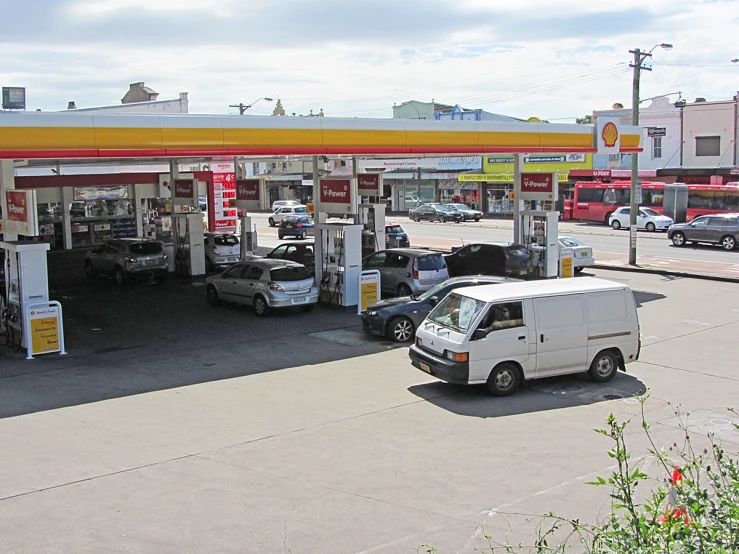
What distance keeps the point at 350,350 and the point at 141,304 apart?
896 centimetres

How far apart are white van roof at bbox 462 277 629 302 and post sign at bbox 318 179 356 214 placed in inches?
336

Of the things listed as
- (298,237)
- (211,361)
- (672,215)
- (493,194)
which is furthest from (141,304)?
(493,194)

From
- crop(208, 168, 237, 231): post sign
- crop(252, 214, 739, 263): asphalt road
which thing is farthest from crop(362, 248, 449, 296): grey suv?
crop(208, 168, 237, 231): post sign

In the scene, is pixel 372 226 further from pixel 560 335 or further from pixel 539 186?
pixel 560 335

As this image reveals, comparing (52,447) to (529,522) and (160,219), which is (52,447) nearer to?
(529,522)

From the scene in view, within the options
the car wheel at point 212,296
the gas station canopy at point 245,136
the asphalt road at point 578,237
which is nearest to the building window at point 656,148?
the asphalt road at point 578,237

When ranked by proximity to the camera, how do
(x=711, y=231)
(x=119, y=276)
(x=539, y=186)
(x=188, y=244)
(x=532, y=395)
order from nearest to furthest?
(x=532, y=395)
(x=539, y=186)
(x=119, y=276)
(x=188, y=244)
(x=711, y=231)

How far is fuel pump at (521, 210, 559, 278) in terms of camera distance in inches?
1041

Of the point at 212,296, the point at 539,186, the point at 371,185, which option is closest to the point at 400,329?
the point at 212,296

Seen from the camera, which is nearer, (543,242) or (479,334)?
(479,334)

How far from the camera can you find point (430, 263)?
888 inches

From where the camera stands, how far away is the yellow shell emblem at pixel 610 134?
2598cm

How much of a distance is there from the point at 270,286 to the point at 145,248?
8.61 metres

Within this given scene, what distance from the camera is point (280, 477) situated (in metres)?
9.90
